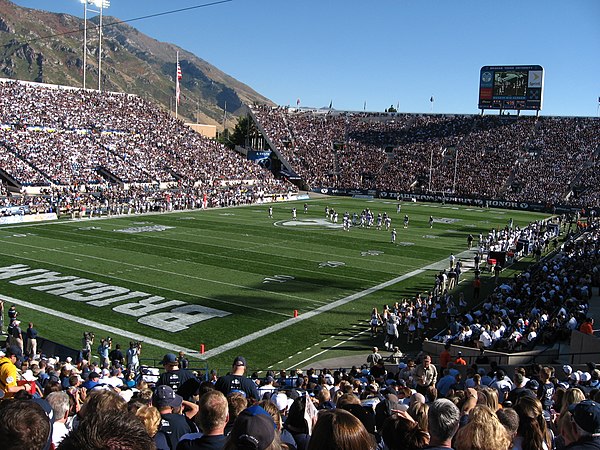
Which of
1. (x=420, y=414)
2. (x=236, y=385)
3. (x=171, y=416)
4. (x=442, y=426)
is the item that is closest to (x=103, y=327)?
(x=236, y=385)

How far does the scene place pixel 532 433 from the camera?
13.9ft

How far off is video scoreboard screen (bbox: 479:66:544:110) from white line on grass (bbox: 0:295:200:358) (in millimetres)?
61963

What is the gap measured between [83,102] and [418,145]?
3782 cm

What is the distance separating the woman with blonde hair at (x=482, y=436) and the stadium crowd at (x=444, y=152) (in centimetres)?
5739

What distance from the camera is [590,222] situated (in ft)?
131

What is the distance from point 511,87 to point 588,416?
71828 mm

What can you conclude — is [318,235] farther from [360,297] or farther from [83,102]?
[83,102]

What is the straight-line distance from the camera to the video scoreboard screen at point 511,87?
68625 millimetres

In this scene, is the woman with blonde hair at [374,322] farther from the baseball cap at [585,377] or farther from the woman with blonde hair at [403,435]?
the woman with blonde hair at [403,435]

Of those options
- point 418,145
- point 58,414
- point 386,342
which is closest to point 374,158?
point 418,145

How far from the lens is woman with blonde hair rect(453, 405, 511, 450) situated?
11.0 feet

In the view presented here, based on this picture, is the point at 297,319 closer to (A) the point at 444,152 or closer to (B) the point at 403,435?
(B) the point at 403,435

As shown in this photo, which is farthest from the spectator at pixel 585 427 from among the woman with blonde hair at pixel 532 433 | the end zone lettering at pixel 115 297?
the end zone lettering at pixel 115 297

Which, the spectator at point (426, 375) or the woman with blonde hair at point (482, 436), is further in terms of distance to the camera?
the spectator at point (426, 375)
